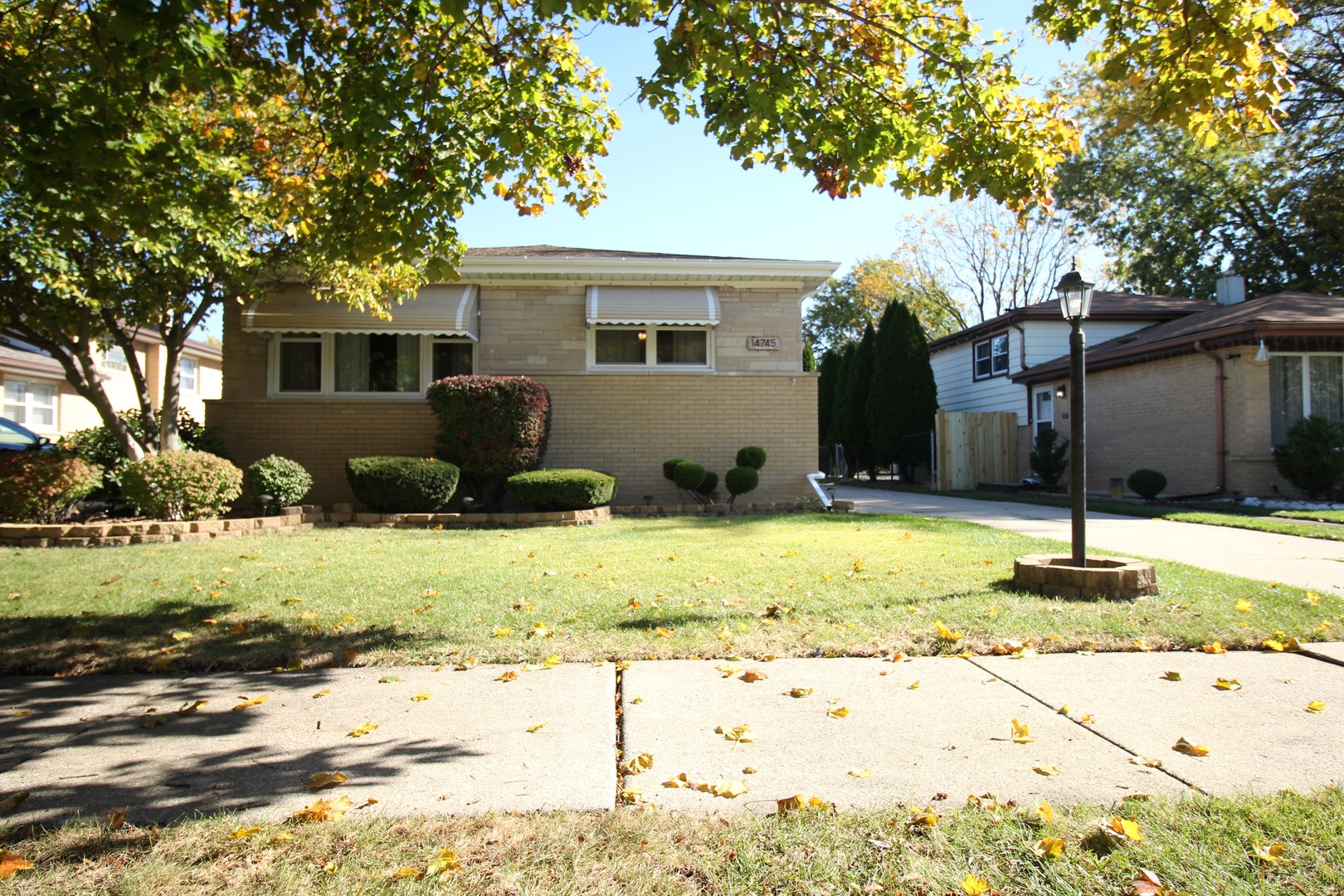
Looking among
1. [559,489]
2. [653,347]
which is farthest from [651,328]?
[559,489]

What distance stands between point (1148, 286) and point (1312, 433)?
20342 mm

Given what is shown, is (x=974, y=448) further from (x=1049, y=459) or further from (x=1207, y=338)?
(x=1207, y=338)

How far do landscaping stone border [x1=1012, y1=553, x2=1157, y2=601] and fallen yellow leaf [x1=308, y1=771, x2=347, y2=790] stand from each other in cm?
504

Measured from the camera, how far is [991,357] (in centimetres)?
2609

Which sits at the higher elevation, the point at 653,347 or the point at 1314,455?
the point at 653,347

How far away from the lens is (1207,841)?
8.55ft

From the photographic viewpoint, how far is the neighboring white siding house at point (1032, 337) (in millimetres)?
22828

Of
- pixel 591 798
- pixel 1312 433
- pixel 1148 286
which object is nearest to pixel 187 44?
pixel 591 798

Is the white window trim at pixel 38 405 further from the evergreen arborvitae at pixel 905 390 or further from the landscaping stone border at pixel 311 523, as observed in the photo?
the evergreen arborvitae at pixel 905 390

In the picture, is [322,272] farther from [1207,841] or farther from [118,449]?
[1207,841]

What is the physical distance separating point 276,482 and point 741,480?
665 cm

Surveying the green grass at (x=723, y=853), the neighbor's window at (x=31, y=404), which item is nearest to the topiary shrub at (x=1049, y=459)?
the green grass at (x=723, y=853)

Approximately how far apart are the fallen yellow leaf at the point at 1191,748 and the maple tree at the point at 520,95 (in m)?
4.18

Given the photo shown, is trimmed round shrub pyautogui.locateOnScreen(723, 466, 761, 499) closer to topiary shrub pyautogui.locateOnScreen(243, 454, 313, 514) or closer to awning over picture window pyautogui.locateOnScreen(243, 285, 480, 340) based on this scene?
awning over picture window pyautogui.locateOnScreen(243, 285, 480, 340)
